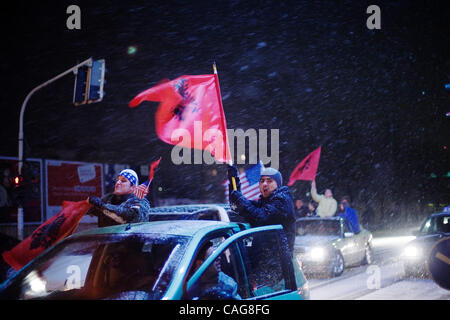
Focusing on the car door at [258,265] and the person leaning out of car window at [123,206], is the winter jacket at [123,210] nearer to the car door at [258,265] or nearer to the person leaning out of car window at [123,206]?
the person leaning out of car window at [123,206]

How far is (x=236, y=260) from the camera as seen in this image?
3344mm

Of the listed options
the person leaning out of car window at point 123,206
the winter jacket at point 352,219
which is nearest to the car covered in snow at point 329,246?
the winter jacket at point 352,219

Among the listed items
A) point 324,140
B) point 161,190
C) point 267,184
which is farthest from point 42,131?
point 324,140

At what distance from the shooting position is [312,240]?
11617 mm

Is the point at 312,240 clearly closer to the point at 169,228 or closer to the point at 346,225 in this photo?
the point at 346,225

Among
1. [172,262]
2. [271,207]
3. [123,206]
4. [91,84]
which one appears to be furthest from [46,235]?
[91,84]

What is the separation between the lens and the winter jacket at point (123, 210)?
164 inches

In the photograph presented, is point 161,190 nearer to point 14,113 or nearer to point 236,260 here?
point 14,113

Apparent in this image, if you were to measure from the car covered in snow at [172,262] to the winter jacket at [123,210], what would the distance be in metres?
0.32

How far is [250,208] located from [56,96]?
21522 millimetres

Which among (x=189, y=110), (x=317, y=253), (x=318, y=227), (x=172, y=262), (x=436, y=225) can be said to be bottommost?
(x=317, y=253)

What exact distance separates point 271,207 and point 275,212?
6 centimetres

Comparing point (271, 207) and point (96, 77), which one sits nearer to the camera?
point (271, 207)
